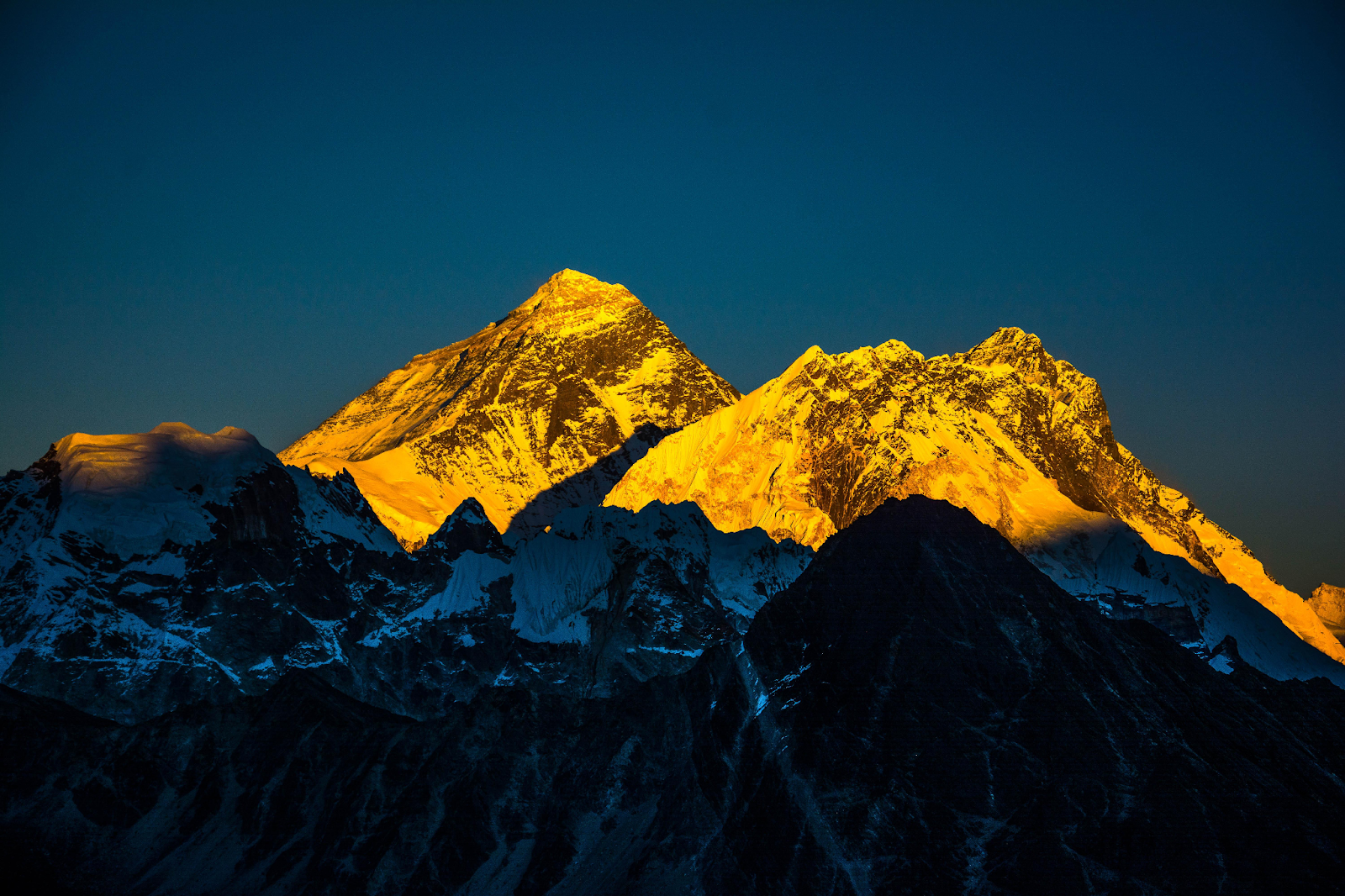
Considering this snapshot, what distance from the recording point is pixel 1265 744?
635ft

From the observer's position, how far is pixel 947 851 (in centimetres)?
17625

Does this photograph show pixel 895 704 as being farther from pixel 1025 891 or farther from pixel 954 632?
pixel 1025 891

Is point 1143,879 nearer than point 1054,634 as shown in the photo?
Yes

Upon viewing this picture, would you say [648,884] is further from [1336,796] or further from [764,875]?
[1336,796]

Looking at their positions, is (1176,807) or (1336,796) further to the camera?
(1336,796)

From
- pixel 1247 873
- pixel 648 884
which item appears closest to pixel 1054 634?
pixel 1247 873

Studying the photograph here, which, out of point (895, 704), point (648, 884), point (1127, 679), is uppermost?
point (1127, 679)

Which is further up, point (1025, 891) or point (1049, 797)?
point (1049, 797)

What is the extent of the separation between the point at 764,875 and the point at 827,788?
1169cm

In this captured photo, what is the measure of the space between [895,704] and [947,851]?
20511 millimetres

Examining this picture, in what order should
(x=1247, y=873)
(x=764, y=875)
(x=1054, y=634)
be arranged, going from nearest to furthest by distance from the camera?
(x=1247, y=873) < (x=764, y=875) < (x=1054, y=634)

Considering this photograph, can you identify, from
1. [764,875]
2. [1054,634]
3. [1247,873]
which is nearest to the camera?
[1247,873]

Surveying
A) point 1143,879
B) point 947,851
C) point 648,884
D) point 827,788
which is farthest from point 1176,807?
point 648,884

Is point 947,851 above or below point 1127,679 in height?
below
